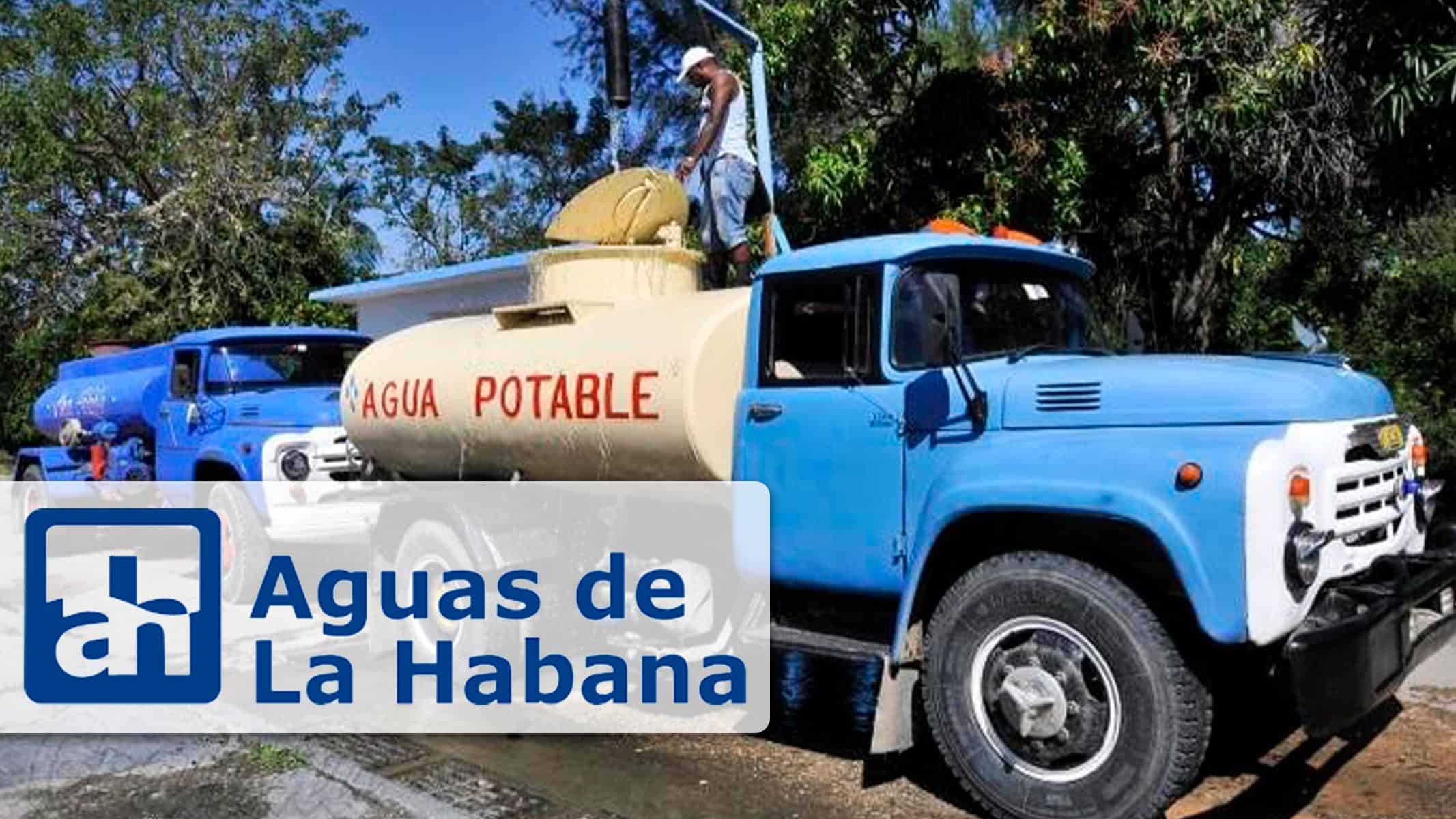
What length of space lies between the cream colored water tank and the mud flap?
122cm

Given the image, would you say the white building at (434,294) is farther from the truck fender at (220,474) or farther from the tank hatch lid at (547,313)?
the tank hatch lid at (547,313)

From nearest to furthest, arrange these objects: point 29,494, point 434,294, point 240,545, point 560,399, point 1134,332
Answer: point 560,399 < point 240,545 < point 1134,332 < point 29,494 < point 434,294

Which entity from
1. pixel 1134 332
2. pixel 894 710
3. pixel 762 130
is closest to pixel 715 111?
pixel 762 130

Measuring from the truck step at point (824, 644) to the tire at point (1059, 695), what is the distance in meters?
0.28

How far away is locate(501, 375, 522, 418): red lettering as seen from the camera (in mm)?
6293

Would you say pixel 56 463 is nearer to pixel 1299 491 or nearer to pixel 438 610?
pixel 438 610

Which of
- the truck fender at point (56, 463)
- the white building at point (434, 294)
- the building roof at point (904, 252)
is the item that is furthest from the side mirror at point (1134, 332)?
the truck fender at point (56, 463)

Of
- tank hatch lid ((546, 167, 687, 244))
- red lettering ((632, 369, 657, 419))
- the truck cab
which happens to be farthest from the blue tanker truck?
the truck cab

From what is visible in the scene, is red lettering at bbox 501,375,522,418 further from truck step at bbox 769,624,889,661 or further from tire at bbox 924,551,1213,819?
tire at bbox 924,551,1213,819

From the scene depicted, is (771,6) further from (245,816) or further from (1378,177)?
(245,816)

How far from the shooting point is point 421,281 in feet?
Answer: 54.7

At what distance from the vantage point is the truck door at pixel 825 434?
5.20 m

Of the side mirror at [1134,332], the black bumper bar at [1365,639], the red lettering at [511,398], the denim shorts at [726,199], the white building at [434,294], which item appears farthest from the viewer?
the white building at [434,294]

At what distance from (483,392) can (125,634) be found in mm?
3544
